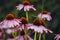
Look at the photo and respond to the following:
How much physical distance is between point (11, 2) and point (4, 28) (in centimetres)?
225

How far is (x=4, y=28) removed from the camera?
1223 millimetres

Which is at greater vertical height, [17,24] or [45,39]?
[17,24]

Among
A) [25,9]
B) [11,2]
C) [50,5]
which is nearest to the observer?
[25,9]

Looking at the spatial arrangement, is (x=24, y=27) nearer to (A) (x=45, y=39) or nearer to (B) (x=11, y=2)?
(A) (x=45, y=39)

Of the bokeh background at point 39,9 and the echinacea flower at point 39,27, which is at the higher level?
the echinacea flower at point 39,27

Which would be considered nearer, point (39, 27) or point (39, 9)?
point (39, 27)

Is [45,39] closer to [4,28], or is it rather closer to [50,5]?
[4,28]

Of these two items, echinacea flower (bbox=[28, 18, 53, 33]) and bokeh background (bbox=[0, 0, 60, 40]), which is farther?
bokeh background (bbox=[0, 0, 60, 40])

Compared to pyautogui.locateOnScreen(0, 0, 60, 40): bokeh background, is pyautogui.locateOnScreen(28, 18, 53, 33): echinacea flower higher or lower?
higher

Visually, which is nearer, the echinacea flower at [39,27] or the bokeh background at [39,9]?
the echinacea flower at [39,27]

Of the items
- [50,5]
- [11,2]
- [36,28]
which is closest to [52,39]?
[36,28]

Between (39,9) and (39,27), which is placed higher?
(39,27)

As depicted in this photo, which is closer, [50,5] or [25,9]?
[25,9]

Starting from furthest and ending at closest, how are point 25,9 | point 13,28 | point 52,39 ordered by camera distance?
1. point 25,9
2. point 52,39
3. point 13,28
